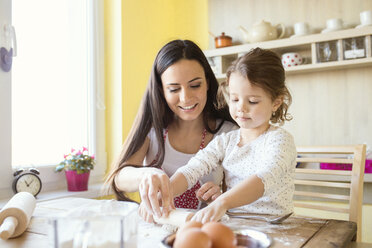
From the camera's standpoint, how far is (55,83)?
219 cm

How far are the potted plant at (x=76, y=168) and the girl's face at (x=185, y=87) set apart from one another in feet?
2.91

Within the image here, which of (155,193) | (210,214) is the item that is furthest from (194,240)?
(155,193)

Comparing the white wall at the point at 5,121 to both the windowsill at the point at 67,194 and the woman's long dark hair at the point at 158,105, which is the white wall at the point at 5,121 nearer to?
the windowsill at the point at 67,194

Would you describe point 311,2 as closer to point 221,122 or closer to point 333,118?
point 333,118

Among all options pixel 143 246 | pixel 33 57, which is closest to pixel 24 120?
pixel 33 57

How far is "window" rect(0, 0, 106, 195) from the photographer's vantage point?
6.50 ft

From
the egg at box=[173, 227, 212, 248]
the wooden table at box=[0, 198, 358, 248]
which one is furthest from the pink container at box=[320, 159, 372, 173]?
the egg at box=[173, 227, 212, 248]

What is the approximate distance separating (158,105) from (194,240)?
1.03 m

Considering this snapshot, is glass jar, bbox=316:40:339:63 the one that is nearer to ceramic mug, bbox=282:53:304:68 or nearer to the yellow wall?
ceramic mug, bbox=282:53:304:68

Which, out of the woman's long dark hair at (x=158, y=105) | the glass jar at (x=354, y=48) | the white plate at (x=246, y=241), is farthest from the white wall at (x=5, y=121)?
the glass jar at (x=354, y=48)

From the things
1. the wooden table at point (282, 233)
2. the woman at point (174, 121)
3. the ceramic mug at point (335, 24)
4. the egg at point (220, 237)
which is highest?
the ceramic mug at point (335, 24)

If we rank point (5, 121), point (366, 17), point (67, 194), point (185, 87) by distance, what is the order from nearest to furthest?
point (185, 87) → point (5, 121) → point (67, 194) → point (366, 17)

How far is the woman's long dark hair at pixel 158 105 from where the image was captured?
1379 mm

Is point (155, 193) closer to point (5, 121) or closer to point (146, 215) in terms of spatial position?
point (146, 215)
